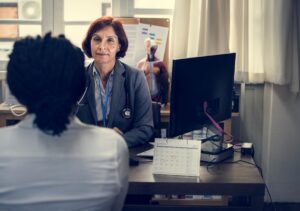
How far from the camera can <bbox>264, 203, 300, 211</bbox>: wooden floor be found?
145 inches

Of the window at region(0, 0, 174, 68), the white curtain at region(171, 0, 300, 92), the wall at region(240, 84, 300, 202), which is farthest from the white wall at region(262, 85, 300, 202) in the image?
the window at region(0, 0, 174, 68)

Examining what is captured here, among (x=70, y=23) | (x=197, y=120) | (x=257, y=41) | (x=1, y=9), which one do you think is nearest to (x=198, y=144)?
(x=197, y=120)

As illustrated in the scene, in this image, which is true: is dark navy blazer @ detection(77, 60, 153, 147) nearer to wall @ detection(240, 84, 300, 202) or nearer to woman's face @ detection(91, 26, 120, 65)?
woman's face @ detection(91, 26, 120, 65)

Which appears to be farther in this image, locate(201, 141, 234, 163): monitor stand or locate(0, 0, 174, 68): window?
locate(0, 0, 174, 68): window

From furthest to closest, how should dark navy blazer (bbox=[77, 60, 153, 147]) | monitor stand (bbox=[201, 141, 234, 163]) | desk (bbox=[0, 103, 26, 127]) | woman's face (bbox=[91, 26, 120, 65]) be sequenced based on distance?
1. desk (bbox=[0, 103, 26, 127])
2. woman's face (bbox=[91, 26, 120, 65])
3. dark navy blazer (bbox=[77, 60, 153, 147])
4. monitor stand (bbox=[201, 141, 234, 163])

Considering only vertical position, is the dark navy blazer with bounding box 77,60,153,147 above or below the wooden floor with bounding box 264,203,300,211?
above

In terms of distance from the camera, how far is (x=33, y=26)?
3.82m

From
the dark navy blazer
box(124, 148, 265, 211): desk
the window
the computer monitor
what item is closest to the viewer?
box(124, 148, 265, 211): desk

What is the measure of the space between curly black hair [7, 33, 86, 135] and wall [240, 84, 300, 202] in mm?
2500

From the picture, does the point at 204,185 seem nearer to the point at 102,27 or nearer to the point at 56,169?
the point at 56,169

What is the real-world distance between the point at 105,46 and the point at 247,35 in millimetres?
1072

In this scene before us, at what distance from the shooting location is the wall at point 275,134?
3.70 meters

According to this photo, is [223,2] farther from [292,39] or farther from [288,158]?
[288,158]

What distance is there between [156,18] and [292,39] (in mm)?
928
